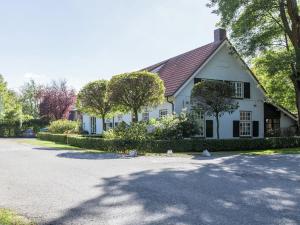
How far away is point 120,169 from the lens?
496 inches

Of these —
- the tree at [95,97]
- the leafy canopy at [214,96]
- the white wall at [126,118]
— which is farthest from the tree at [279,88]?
the tree at [95,97]

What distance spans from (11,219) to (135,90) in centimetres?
1710

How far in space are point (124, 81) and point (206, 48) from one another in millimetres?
9869

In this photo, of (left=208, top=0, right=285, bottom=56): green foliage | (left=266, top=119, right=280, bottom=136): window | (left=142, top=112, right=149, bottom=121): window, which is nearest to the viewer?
(left=208, top=0, right=285, bottom=56): green foliage

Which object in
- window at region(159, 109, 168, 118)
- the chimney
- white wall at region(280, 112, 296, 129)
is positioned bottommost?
white wall at region(280, 112, 296, 129)

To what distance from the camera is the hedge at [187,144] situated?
20.4 m

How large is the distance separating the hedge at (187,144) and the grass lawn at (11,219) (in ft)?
46.0

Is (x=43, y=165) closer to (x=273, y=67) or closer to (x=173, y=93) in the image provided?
(x=173, y=93)

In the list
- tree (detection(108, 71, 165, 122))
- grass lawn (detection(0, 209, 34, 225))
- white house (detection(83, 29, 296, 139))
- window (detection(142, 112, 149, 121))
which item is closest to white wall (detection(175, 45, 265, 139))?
white house (detection(83, 29, 296, 139))

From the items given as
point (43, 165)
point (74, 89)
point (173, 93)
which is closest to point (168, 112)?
point (173, 93)

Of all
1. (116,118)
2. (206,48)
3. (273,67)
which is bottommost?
(116,118)

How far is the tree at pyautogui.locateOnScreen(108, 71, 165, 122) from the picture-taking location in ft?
73.9

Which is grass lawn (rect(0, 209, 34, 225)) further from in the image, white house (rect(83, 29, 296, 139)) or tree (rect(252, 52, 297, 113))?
tree (rect(252, 52, 297, 113))

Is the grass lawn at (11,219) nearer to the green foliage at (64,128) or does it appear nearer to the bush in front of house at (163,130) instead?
the bush in front of house at (163,130)
